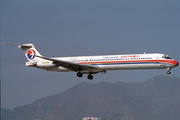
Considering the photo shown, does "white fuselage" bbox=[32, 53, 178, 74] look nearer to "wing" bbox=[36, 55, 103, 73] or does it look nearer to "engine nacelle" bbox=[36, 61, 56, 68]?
"wing" bbox=[36, 55, 103, 73]

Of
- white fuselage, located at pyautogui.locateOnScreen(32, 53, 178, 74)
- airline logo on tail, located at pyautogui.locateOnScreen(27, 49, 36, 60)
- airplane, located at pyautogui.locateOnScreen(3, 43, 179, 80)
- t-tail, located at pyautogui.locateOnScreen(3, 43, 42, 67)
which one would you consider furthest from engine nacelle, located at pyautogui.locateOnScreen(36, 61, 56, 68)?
white fuselage, located at pyautogui.locateOnScreen(32, 53, 178, 74)

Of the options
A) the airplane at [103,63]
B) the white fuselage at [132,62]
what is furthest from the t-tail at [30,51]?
the white fuselage at [132,62]

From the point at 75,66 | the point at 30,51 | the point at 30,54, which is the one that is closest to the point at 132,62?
the point at 75,66

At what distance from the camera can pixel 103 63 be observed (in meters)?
62.0

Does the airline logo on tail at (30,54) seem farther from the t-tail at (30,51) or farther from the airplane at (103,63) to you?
the airplane at (103,63)

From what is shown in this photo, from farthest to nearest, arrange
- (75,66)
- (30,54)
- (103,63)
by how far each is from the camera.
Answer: (30,54)
(75,66)
(103,63)

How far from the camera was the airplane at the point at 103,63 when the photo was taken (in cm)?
5978

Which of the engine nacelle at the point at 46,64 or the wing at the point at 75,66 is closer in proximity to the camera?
the wing at the point at 75,66

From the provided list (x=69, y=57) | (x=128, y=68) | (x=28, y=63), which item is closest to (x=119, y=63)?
(x=128, y=68)

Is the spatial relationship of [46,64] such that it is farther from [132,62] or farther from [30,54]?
[132,62]

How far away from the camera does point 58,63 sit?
210 ft

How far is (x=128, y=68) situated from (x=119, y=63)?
1.82 metres

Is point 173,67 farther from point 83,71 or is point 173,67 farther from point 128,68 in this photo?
point 83,71

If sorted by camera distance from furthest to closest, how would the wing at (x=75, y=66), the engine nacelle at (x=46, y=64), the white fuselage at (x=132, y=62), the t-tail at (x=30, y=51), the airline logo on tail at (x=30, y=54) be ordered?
the airline logo on tail at (x=30, y=54)
the t-tail at (x=30, y=51)
the engine nacelle at (x=46, y=64)
the wing at (x=75, y=66)
the white fuselage at (x=132, y=62)
